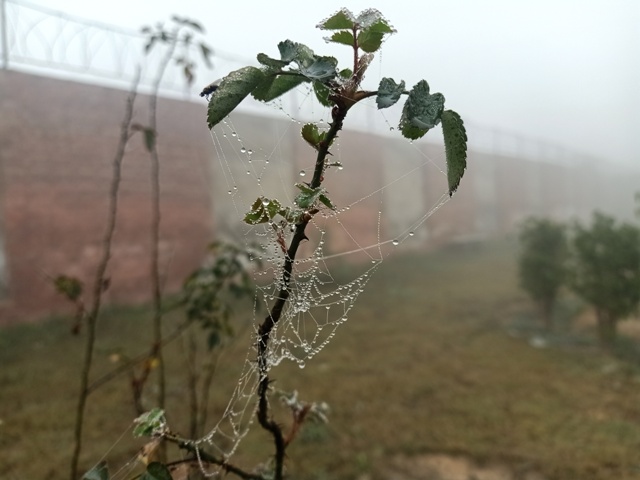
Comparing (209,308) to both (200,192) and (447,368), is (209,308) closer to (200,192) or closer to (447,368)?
(447,368)

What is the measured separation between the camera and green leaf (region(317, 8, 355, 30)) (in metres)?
0.59

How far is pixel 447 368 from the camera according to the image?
412cm

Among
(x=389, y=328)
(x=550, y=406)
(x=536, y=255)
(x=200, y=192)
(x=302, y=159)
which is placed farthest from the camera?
(x=302, y=159)

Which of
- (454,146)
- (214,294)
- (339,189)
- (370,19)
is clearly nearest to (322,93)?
(370,19)

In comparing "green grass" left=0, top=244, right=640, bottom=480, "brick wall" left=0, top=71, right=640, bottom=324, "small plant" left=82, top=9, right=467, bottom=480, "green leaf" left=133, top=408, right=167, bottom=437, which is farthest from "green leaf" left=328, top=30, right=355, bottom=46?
"brick wall" left=0, top=71, right=640, bottom=324

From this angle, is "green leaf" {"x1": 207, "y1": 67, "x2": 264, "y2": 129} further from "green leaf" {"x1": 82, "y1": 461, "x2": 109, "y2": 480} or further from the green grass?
the green grass

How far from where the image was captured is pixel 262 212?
603mm

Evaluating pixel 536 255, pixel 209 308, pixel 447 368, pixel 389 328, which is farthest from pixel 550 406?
pixel 536 255

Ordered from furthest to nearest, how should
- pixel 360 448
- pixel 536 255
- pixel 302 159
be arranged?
pixel 302 159, pixel 536 255, pixel 360 448

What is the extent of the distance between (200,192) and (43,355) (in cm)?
323

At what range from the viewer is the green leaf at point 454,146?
52 cm

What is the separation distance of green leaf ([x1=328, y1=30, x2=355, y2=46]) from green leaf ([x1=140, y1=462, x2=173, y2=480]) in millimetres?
614

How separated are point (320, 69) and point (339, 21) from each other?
81 millimetres

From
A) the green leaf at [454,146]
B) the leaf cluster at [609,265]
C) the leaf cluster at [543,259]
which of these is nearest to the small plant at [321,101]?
the green leaf at [454,146]
